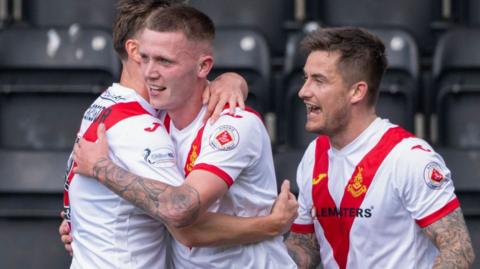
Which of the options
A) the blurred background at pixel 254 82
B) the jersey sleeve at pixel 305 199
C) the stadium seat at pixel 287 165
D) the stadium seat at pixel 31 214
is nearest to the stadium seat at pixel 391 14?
the blurred background at pixel 254 82

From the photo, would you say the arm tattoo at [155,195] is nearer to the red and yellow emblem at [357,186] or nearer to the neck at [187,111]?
the neck at [187,111]

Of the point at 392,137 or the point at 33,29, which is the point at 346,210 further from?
the point at 33,29

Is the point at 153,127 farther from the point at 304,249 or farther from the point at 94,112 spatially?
the point at 304,249

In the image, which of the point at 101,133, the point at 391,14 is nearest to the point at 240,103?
the point at 101,133

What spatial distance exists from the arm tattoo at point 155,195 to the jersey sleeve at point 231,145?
0.14 metres

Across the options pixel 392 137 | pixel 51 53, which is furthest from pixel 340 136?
pixel 51 53

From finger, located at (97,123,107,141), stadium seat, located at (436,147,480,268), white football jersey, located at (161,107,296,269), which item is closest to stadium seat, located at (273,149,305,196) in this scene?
stadium seat, located at (436,147,480,268)

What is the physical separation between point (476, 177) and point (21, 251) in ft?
7.36

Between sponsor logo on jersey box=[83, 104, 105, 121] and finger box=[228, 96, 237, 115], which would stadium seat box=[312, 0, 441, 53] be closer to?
finger box=[228, 96, 237, 115]

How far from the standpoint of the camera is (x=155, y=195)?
3.67 metres

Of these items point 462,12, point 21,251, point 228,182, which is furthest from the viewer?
point 462,12

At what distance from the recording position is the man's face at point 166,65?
3.80 m

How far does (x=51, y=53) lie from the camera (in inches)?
245

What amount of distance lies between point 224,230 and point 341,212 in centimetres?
53
